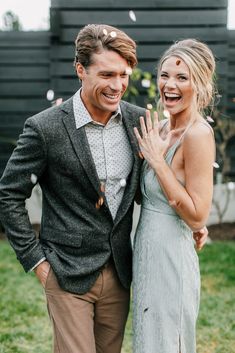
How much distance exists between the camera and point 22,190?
279cm

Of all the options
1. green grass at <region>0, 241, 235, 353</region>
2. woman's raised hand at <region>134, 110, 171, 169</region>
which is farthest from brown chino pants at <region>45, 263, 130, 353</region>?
green grass at <region>0, 241, 235, 353</region>

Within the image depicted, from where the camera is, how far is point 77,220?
2793mm

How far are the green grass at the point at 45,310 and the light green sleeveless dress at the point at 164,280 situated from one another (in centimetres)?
164

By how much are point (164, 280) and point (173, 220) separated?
→ 244 millimetres

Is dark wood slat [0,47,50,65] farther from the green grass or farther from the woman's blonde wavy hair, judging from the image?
the woman's blonde wavy hair

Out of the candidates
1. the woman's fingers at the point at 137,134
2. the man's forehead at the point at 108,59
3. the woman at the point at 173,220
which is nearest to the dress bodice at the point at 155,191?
the woman at the point at 173,220

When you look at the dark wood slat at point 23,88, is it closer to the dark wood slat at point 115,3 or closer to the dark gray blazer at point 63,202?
the dark wood slat at point 115,3

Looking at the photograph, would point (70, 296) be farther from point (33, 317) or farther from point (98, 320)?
point (33, 317)

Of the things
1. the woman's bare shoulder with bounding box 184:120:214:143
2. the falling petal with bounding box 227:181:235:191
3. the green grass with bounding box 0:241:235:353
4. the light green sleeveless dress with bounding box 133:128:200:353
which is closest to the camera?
the woman's bare shoulder with bounding box 184:120:214:143

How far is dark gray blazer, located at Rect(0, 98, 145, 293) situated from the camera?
273cm

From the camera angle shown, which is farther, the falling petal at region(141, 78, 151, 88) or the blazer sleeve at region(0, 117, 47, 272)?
the falling petal at region(141, 78, 151, 88)

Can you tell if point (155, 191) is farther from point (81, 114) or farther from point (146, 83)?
point (146, 83)

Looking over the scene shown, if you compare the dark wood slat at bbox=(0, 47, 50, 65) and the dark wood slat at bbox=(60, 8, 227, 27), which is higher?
the dark wood slat at bbox=(60, 8, 227, 27)

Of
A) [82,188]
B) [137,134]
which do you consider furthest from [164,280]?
[137,134]
